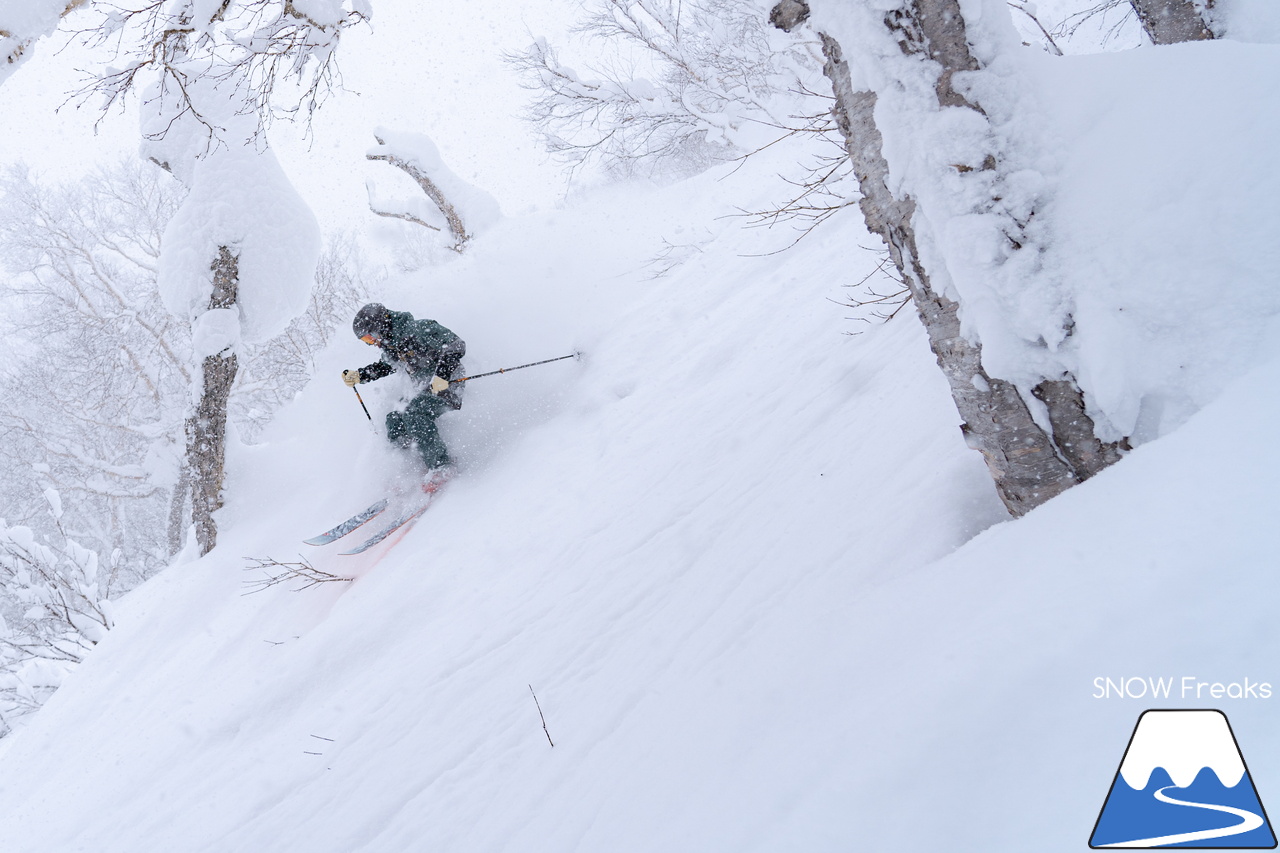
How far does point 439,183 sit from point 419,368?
886cm

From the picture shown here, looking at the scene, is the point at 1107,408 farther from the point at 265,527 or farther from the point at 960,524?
the point at 265,527

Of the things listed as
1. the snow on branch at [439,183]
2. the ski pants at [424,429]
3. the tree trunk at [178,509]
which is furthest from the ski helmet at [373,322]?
the tree trunk at [178,509]

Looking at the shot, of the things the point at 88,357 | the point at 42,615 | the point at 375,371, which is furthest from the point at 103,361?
the point at 375,371

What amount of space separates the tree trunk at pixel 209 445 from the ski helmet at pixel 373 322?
10.7 feet

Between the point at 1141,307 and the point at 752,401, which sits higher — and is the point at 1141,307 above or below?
above

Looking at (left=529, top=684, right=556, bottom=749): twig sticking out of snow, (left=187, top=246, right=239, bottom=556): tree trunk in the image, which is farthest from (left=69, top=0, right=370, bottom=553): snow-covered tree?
(left=529, top=684, right=556, bottom=749): twig sticking out of snow

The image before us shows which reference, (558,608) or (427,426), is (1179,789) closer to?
(558,608)

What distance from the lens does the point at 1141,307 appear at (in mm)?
1856

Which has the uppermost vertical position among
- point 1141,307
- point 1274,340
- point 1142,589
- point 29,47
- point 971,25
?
point 29,47

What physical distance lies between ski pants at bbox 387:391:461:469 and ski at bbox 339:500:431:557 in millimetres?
449

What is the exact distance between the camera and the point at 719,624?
2740mm

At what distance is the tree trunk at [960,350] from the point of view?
77.0 inches

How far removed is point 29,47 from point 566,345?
5.21 m

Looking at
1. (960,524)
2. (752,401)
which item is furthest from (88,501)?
(960,524)
